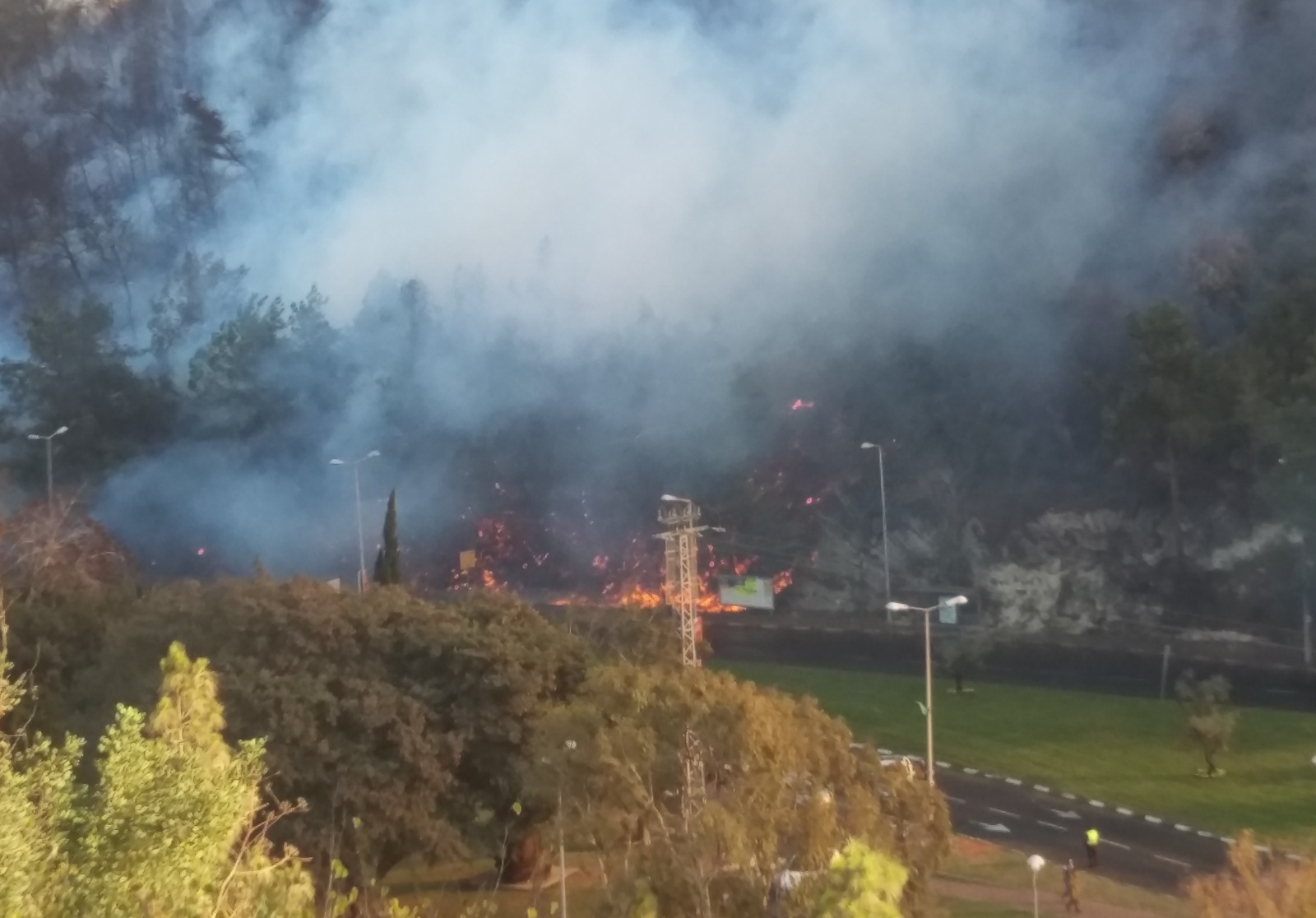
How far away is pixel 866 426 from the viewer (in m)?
49.5

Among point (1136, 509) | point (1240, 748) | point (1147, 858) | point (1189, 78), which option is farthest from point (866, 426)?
point (1147, 858)

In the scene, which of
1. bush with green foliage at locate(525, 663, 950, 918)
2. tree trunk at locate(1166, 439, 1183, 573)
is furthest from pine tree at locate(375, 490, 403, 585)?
tree trunk at locate(1166, 439, 1183, 573)

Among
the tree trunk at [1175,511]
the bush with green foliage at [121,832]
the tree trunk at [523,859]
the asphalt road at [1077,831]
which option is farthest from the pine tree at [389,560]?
the bush with green foliage at [121,832]

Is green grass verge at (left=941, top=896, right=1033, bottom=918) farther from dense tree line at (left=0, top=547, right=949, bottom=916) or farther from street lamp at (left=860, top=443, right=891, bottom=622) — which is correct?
street lamp at (left=860, top=443, right=891, bottom=622)

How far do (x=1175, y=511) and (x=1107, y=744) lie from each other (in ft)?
46.3

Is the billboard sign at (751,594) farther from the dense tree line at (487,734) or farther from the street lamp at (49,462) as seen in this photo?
the street lamp at (49,462)

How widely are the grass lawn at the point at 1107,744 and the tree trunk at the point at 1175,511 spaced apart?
1013cm

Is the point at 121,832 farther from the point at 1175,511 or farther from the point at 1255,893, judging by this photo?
the point at 1175,511

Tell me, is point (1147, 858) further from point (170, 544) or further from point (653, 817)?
point (170, 544)

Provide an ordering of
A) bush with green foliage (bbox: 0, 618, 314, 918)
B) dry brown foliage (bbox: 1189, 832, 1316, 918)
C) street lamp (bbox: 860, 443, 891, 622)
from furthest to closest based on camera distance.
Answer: street lamp (bbox: 860, 443, 891, 622), dry brown foliage (bbox: 1189, 832, 1316, 918), bush with green foliage (bbox: 0, 618, 314, 918)

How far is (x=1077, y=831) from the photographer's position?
25.7 metres

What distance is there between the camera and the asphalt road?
23.6m

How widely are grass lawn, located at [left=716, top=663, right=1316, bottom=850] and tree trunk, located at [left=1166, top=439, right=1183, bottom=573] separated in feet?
33.2

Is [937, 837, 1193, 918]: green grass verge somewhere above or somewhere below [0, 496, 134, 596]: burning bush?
below
